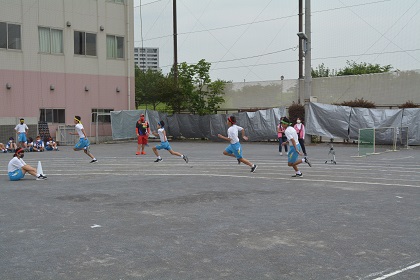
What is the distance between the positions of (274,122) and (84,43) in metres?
14.1

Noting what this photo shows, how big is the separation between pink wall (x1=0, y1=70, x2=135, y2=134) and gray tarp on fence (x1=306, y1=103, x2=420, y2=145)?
14737 mm

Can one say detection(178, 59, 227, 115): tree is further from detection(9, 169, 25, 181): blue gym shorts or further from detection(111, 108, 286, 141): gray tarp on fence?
detection(9, 169, 25, 181): blue gym shorts

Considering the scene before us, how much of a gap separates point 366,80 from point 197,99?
12.1 meters

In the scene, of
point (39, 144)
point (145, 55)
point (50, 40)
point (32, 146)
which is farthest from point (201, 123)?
point (145, 55)

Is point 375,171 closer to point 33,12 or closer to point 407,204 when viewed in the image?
point 407,204

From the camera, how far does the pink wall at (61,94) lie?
3222cm

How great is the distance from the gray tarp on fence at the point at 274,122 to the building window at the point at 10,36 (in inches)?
303

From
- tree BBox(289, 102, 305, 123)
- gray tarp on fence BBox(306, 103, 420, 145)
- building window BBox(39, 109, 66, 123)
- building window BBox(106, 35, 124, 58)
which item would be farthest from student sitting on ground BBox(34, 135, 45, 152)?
gray tarp on fence BBox(306, 103, 420, 145)

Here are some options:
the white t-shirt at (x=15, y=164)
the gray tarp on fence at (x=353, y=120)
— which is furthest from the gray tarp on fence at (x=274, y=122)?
the white t-shirt at (x=15, y=164)

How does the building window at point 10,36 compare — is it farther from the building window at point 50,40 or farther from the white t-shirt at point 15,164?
the white t-shirt at point 15,164

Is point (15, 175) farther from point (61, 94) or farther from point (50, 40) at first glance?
point (50, 40)

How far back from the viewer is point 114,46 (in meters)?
38.5

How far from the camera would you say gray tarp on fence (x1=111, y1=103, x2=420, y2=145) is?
28562mm

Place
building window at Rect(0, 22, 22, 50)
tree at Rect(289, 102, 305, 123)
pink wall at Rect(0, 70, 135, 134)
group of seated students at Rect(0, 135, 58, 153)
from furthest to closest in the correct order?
tree at Rect(289, 102, 305, 123) < pink wall at Rect(0, 70, 135, 134) < building window at Rect(0, 22, 22, 50) < group of seated students at Rect(0, 135, 58, 153)
